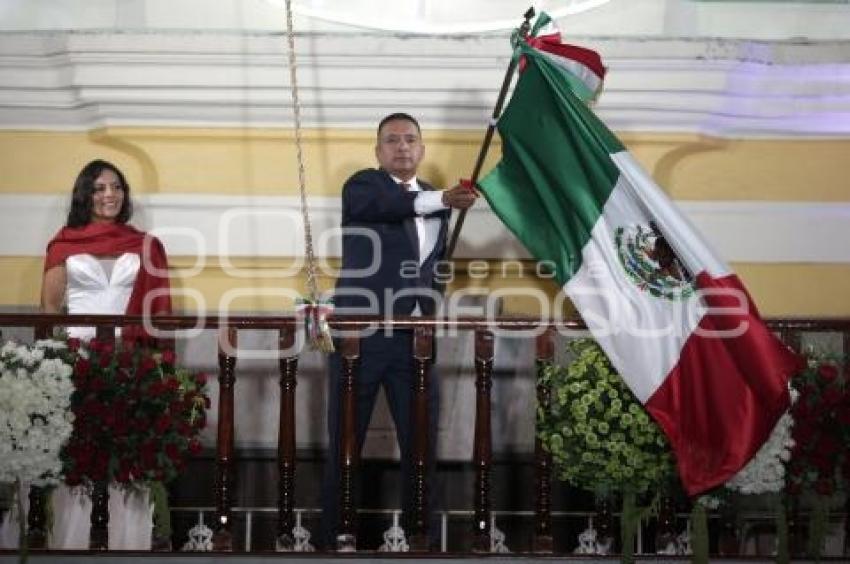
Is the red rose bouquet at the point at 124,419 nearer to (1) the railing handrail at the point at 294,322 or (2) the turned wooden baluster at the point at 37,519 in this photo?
(1) the railing handrail at the point at 294,322

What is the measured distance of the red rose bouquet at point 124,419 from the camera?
5.00 meters

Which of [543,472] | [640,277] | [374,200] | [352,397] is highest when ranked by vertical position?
[374,200]

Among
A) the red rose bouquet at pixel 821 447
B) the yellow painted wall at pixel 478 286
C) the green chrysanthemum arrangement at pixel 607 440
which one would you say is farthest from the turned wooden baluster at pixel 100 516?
the red rose bouquet at pixel 821 447

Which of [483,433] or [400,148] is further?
[400,148]

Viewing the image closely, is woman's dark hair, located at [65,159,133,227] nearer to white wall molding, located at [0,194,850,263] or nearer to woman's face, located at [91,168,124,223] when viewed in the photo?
woman's face, located at [91,168,124,223]

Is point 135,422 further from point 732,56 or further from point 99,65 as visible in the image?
point 732,56

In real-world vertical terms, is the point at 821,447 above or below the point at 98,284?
below

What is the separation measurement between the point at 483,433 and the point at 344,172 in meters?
1.43

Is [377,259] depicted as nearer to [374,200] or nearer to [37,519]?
[374,200]

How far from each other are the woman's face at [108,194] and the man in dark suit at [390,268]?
777mm

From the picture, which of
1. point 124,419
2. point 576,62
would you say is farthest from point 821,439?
point 124,419

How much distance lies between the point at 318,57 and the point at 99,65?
771 millimetres

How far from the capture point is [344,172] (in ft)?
20.6

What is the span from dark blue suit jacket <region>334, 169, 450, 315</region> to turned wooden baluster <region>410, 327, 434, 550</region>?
358mm
